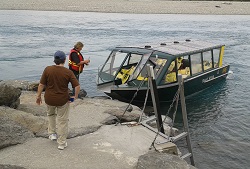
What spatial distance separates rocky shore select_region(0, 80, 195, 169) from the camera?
6785mm

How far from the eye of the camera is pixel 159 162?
6879mm

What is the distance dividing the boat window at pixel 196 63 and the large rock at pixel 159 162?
891 centimetres

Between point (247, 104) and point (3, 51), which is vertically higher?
point (3, 51)

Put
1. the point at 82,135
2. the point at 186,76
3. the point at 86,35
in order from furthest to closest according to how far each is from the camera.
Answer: the point at 86,35 → the point at 186,76 → the point at 82,135

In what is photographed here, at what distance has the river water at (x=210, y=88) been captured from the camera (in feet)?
36.2

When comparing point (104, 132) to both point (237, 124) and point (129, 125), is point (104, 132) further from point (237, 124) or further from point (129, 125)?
point (237, 124)

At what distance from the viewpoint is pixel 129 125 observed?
920cm

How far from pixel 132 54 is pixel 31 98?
536 centimetres

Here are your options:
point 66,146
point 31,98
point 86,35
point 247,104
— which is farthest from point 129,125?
point 86,35

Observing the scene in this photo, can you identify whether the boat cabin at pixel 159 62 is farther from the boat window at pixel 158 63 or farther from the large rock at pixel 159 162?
the large rock at pixel 159 162

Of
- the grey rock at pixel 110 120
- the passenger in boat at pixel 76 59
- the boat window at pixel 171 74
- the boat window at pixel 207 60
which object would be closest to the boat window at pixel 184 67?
the boat window at pixel 171 74

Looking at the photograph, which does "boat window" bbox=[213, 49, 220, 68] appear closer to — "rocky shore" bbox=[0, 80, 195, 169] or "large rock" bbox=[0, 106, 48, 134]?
"rocky shore" bbox=[0, 80, 195, 169]

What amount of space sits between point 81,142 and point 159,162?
2.08 metres

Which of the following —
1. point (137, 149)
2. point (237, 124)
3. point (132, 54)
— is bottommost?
point (237, 124)
